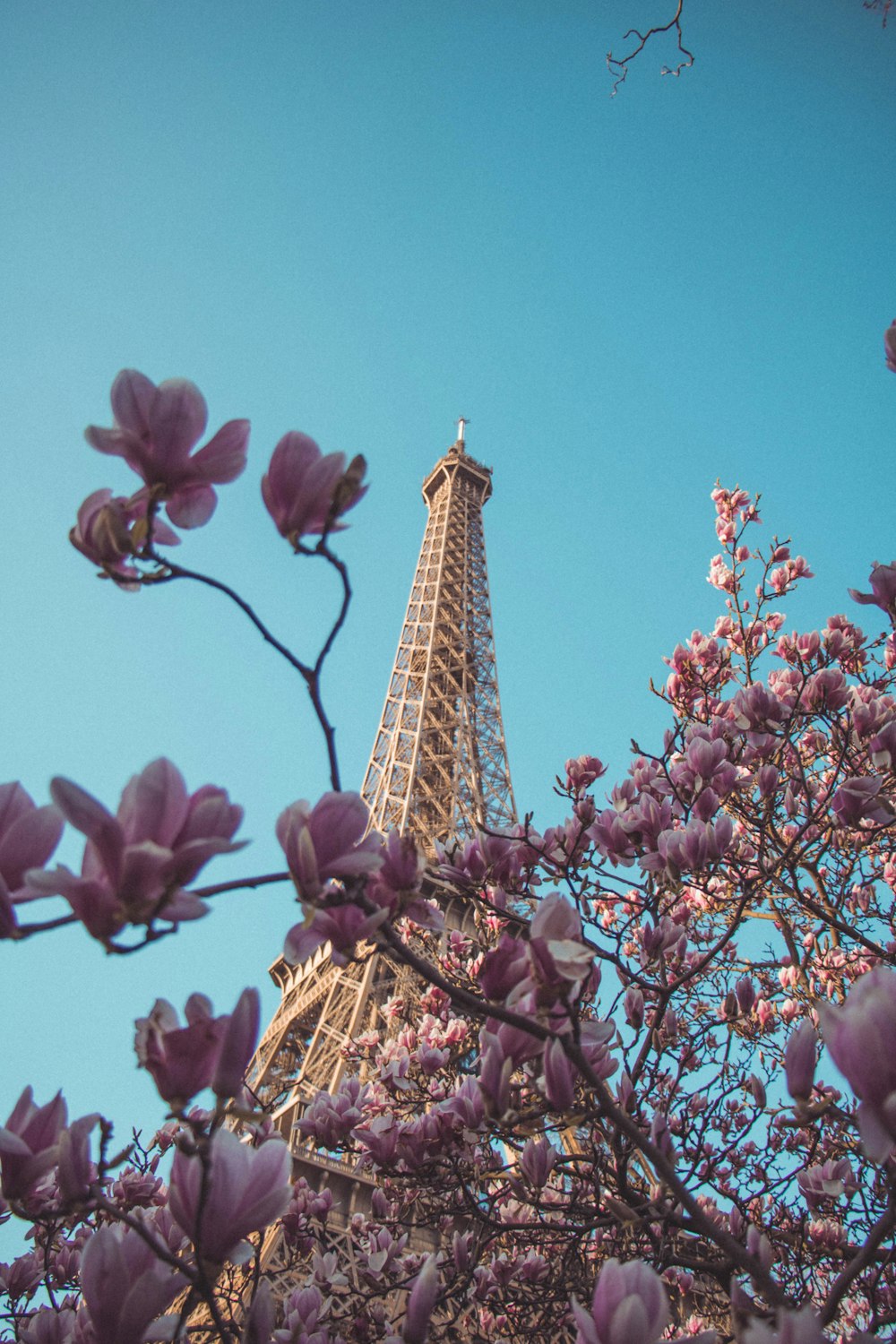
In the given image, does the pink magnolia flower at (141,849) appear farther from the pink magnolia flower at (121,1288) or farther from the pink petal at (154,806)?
the pink magnolia flower at (121,1288)

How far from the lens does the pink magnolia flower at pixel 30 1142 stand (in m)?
1.39

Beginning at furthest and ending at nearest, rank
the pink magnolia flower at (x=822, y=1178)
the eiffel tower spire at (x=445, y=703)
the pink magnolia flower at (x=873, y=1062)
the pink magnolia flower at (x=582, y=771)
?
the eiffel tower spire at (x=445, y=703) < the pink magnolia flower at (x=582, y=771) < the pink magnolia flower at (x=822, y=1178) < the pink magnolia flower at (x=873, y=1062)

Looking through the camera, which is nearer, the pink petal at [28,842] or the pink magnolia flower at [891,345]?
the pink petal at [28,842]

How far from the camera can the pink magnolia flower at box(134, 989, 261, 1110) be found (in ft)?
3.61

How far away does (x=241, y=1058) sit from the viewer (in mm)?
1107

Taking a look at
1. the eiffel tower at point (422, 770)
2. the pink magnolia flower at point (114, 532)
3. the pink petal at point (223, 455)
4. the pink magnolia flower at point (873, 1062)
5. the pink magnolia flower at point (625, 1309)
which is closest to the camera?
the pink magnolia flower at point (873, 1062)

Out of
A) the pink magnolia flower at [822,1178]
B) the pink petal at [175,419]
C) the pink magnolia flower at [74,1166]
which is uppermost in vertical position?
the pink petal at [175,419]

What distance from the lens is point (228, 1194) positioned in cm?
112

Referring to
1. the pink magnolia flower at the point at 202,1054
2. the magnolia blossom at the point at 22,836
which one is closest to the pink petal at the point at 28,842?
the magnolia blossom at the point at 22,836

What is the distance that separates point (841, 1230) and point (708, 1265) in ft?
9.40

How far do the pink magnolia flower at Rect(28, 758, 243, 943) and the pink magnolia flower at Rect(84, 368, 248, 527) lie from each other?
1.71ft

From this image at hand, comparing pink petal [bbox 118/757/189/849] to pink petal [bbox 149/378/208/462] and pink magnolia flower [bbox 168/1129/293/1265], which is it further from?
pink petal [bbox 149/378/208/462]

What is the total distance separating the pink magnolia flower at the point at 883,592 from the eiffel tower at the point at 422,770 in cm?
795

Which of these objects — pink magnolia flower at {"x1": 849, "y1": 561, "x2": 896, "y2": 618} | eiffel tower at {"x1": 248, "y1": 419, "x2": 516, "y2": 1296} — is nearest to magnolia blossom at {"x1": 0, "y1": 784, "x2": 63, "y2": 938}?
pink magnolia flower at {"x1": 849, "y1": 561, "x2": 896, "y2": 618}
